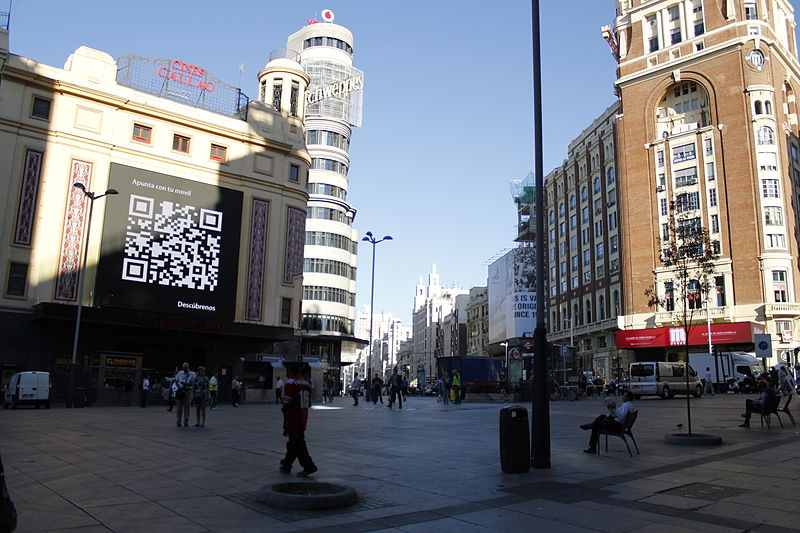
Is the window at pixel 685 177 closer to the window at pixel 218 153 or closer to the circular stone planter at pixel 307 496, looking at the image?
the window at pixel 218 153

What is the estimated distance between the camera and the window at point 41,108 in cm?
3675

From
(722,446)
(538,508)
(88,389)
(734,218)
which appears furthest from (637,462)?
(734,218)

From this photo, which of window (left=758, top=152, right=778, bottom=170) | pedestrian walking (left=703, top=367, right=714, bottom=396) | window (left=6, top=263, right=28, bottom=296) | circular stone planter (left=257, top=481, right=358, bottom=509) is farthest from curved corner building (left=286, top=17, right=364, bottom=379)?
circular stone planter (left=257, top=481, right=358, bottom=509)

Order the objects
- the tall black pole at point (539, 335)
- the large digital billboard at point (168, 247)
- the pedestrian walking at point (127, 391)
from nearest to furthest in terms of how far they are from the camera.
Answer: the tall black pole at point (539, 335) → the pedestrian walking at point (127, 391) → the large digital billboard at point (168, 247)

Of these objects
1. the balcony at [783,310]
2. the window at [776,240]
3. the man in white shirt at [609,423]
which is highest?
the window at [776,240]

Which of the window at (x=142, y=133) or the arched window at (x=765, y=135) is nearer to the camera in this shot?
the window at (x=142, y=133)

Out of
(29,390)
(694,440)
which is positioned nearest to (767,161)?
(694,440)

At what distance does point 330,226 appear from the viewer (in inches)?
2908

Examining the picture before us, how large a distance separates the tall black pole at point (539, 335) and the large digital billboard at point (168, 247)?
32130 millimetres

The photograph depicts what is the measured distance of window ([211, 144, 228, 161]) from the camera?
4381cm

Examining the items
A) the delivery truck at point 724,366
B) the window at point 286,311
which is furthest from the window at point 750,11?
the window at point 286,311

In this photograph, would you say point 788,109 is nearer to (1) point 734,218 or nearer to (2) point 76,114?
(1) point 734,218

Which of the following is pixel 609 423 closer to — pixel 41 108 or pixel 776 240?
pixel 41 108

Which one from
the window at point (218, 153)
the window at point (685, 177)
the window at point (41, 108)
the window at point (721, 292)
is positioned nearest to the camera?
the window at point (41, 108)
